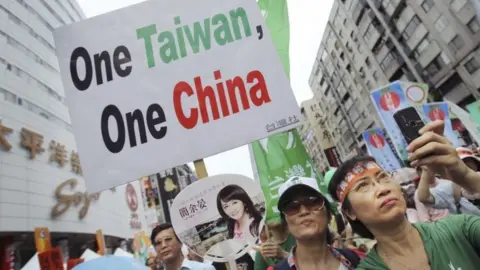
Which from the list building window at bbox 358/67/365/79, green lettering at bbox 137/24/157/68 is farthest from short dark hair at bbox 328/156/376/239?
building window at bbox 358/67/365/79

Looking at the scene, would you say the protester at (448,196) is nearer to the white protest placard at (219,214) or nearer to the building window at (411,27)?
the white protest placard at (219,214)

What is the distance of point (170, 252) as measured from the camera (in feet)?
8.98

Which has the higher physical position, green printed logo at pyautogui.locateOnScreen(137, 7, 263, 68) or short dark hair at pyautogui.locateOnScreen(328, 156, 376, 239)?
green printed logo at pyautogui.locateOnScreen(137, 7, 263, 68)

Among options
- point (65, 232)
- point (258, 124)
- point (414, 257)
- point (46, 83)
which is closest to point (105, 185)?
point (258, 124)

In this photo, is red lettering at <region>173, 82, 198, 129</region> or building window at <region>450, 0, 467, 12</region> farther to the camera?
building window at <region>450, 0, 467, 12</region>

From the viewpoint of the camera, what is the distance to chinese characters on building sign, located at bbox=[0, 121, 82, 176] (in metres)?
15.9

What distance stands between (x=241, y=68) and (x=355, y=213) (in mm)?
1304

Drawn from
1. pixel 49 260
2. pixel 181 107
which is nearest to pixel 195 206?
pixel 181 107

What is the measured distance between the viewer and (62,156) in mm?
20172

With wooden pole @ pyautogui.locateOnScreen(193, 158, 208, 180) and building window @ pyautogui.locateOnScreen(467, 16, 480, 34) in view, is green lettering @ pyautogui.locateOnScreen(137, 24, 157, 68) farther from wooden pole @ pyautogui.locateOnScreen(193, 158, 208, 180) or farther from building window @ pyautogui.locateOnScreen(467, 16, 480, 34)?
building window @ pyautogui.locateOnScreen(467, 16, 480, 34)

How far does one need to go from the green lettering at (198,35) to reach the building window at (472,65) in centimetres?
2474

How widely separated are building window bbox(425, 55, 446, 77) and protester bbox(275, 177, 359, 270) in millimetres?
26980

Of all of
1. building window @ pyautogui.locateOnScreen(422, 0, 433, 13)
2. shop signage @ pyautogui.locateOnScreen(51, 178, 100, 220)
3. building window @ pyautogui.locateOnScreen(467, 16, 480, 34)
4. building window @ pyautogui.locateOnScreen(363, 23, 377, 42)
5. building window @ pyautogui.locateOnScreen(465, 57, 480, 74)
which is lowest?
shop signage @ pyautogui.locateOnScreen(51, 178, 100, 220)

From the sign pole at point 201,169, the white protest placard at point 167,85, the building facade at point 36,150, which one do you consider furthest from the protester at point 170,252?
the building facade at point 36,150
